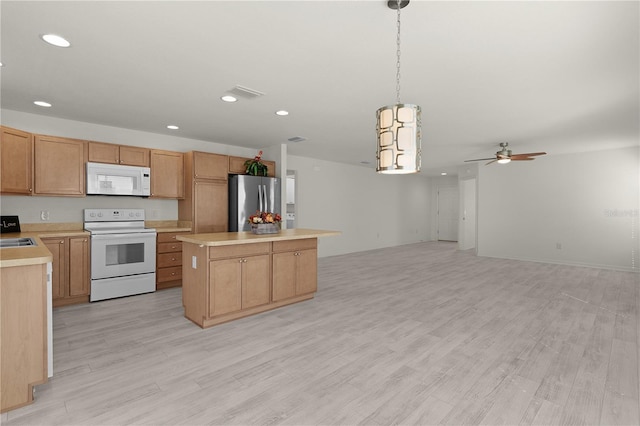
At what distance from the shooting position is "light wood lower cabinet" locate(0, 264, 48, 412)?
6.17ft

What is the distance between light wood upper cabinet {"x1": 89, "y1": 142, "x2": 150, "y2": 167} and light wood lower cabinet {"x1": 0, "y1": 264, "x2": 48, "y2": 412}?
2818 millimetres

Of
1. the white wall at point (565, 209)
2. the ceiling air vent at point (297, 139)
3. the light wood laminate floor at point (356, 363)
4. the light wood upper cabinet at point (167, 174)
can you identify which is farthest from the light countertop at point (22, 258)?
the white wall at point (565, 209)

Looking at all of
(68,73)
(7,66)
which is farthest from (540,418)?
(7,66)

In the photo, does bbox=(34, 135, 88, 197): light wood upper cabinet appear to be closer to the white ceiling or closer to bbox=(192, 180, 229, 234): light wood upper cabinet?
the white ceiling

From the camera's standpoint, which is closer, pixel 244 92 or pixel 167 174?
pixel 244 92

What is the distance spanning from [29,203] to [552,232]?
9536mm

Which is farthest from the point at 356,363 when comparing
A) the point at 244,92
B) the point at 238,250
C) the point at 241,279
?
the point at 244,92

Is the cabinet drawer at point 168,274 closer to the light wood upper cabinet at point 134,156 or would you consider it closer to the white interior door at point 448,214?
the light wood upper cabinet at point 134,156

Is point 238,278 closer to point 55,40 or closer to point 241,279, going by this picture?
point 241,279

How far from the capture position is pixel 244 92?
332 centimetres

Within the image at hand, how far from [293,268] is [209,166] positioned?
240cm

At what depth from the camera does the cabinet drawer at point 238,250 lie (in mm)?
3205

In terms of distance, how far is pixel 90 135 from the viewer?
A: 4.50 meters

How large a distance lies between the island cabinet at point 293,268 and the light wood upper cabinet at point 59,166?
9.34 feet
